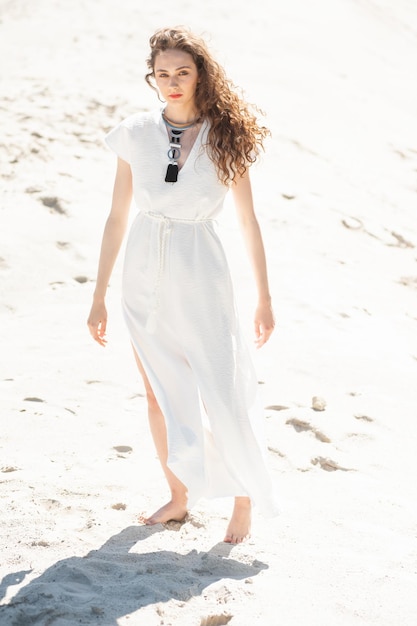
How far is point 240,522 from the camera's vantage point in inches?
136

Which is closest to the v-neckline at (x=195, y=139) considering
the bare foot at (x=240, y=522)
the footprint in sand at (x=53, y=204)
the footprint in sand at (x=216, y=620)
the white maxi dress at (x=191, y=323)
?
the white maxi dress at (x=191, y=323)

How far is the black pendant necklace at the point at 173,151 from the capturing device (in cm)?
327

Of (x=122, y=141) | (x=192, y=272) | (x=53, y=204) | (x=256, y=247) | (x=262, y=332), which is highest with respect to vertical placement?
(x=122, y=141)

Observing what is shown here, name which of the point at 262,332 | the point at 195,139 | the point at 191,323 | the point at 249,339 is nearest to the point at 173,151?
the point at 195,139

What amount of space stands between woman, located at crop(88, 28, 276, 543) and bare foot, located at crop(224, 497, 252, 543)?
3 centimetres

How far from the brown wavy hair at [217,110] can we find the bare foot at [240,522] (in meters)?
1.19

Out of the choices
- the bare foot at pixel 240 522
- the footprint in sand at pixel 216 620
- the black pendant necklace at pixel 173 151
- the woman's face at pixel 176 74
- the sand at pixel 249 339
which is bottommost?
the sand at pixel 249 339

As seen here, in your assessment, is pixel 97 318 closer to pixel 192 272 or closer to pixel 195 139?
pixel 192 272

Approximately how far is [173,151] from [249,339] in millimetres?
2478

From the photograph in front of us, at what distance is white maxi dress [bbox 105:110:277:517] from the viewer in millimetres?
3299

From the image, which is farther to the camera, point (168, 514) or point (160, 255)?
point (168, 514)

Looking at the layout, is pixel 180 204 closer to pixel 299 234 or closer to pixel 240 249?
pixel 240 249

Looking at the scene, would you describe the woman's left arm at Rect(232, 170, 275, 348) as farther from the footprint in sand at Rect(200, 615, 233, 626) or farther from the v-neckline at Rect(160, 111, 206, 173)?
the footprint in sand at Rect(200, 615, 233, 626)

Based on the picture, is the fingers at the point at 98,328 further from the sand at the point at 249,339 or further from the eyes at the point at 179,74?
the eyes at the point at 179,74
